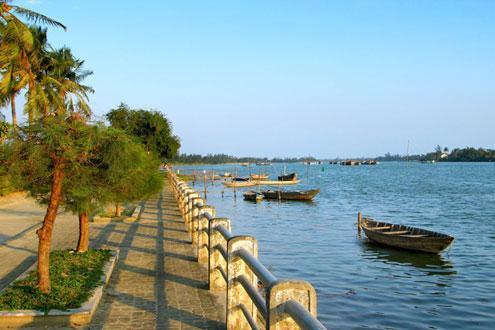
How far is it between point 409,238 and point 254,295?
18.8 m

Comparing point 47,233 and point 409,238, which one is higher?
point 47,233

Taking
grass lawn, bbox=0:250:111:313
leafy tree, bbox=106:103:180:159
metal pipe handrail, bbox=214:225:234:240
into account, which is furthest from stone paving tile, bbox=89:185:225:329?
leafy tree, bbox=106:103:180:159

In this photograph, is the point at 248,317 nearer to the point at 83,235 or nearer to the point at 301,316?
the point at 301,316

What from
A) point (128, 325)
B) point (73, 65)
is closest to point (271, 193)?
point (73, 65)

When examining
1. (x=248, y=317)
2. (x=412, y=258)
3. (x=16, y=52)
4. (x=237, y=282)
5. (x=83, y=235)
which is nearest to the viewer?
(x=248, y=317)

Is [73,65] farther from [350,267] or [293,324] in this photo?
[293,324]

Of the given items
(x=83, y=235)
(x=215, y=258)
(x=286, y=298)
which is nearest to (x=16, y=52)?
(x=83, y=235)

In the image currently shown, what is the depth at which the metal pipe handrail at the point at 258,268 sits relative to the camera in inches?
153

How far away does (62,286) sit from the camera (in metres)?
7.23

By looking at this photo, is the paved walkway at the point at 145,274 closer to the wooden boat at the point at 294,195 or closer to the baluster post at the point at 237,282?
the baluster post at the point at 237,282

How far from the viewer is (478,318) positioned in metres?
12.9

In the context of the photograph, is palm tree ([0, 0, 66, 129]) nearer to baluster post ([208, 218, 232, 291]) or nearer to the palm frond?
the palm frond

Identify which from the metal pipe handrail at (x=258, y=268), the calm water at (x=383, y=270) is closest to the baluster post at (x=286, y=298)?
the metal pipe handrail at (x=258, y=268)

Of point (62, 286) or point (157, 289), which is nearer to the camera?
point (62, 286)
